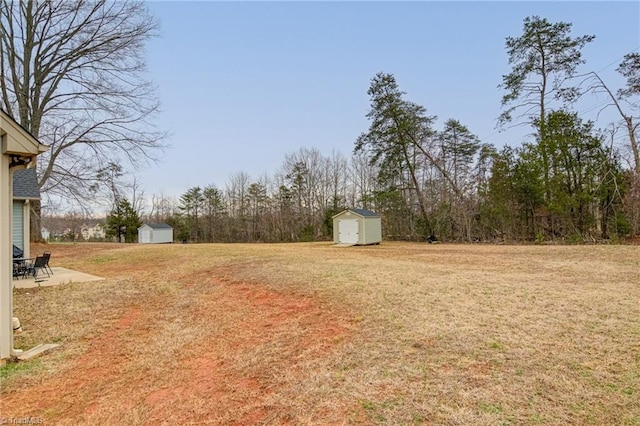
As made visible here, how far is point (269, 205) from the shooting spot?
111 feet

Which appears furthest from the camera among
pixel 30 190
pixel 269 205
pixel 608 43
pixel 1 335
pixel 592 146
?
pixel 269 205

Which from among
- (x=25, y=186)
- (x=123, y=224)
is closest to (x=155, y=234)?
(x=123, y=224)

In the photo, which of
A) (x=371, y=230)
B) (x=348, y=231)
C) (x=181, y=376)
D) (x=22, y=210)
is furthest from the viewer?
(x=348, y=231)

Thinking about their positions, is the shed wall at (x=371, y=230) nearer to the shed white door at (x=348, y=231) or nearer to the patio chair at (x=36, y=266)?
the shed white door at (x=348, y=231)

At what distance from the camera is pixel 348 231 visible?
64.6ft

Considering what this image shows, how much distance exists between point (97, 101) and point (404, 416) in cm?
2013

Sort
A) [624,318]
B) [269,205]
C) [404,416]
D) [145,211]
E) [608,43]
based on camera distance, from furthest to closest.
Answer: [145,211] → [269,205] → [608,43] → [624,318] → [404,416]

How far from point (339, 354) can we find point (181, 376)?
159 centimetres

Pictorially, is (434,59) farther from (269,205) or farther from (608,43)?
(269,205)

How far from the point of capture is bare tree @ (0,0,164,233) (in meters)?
15.8

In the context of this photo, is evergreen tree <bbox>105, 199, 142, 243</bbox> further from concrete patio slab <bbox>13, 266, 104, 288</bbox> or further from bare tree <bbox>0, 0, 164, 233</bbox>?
concrete patio slab <bbox>13, 266, 104, 288</bbox>

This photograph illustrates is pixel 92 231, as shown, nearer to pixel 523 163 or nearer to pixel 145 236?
pixel 145 236

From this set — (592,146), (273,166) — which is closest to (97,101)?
(273,166)

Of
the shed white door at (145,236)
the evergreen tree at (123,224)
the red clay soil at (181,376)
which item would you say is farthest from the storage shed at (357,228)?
the evergreen tree at (123,224)
